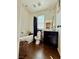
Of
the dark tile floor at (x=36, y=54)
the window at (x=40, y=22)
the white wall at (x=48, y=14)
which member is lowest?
the dark tile floor at (x=36, y=54)

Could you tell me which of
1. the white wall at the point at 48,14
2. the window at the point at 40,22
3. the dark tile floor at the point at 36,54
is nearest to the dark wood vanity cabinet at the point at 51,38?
the dark tile floor at the point at 36,54

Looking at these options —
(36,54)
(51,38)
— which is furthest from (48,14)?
(36,54)

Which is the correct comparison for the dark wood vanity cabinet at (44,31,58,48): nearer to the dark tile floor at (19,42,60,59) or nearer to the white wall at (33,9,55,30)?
the dark tile floor at (19,42,60,59)

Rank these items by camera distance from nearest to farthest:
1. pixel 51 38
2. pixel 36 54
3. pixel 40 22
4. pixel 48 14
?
pixel 36 54 < pixel 51 38 < pixel 48 14 < pixel 40 22

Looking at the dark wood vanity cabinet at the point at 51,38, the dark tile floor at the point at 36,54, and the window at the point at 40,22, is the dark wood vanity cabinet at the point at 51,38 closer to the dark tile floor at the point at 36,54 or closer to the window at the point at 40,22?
the dark tile floor at the point at 36,54

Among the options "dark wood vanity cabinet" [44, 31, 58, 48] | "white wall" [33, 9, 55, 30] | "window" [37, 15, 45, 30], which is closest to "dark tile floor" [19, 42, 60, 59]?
"dark wood vanity cabinet" [44, 31, 58, 48]

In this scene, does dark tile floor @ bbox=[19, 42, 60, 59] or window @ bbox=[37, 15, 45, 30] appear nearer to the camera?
dark tile floor @ bbox=[19, 42, 60, 59]


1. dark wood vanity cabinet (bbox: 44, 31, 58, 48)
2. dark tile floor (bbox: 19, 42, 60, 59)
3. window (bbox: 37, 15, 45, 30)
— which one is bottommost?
dark tile floor (bbox: 19, 42, 60, 59)

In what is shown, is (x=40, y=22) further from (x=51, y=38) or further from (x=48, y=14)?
(x=51, y=38)

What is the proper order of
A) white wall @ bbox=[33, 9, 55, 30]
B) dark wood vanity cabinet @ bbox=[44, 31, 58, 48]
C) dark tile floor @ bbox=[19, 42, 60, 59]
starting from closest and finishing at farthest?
dark tile floor @ bbox=[19, 42, 60, 59], dark wood vanity cabinet @ bbox=[44, 31, 58, 48], white wall @ bbox=[33, 9, 55, 30]

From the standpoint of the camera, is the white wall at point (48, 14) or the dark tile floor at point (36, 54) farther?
the white wall at point (48, 14)
